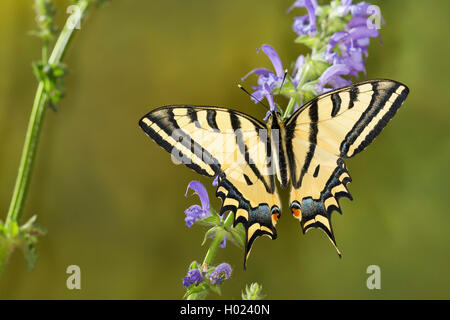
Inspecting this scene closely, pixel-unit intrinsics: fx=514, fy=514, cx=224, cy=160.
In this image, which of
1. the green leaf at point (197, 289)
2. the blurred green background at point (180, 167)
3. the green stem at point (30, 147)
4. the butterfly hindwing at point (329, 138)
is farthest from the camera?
the blurred green background at point (180, 167)

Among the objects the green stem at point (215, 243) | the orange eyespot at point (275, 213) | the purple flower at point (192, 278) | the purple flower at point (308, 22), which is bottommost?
the purple flower at point (192, 278)

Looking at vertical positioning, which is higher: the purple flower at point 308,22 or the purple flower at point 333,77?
the purple flower at point 308,22

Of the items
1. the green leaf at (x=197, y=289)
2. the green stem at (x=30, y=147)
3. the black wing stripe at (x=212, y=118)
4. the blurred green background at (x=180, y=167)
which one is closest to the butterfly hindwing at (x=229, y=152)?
the black wing stripe at (x=212, y=118)

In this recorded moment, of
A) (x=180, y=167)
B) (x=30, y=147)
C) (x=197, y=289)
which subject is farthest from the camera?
(x=180, y=167)

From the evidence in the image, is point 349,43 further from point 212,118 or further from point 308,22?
point 212,118

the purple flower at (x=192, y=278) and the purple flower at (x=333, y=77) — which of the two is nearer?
the purple flower at (x=192, y=278)

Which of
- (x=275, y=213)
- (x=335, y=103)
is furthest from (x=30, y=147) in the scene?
(x=335, y=103)

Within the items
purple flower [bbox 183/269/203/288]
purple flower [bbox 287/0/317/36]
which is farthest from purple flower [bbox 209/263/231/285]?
purple flower [bbox 287/0/317/36]

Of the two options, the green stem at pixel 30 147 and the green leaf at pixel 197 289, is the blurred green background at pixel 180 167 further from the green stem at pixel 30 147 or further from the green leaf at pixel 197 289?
the green stem at pixel 30 147
